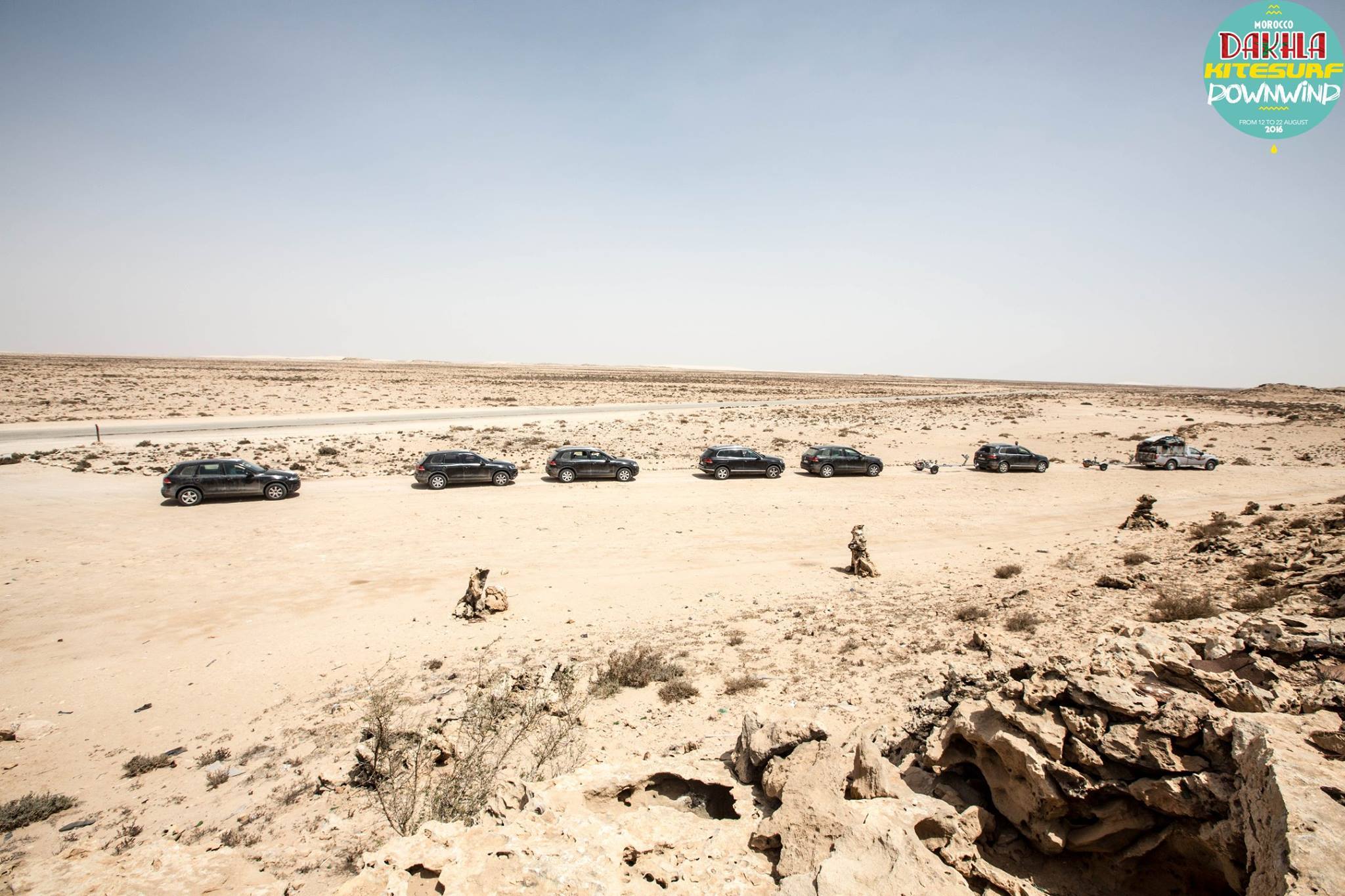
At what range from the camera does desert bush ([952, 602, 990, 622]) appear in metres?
11.5

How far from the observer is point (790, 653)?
10.5 meters

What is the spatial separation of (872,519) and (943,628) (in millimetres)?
10503

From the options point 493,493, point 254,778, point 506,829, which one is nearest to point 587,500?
point 493,493

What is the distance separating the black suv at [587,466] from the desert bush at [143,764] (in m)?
19.4

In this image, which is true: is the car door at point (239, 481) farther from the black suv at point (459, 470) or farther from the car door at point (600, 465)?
the car door at point (600, 465)

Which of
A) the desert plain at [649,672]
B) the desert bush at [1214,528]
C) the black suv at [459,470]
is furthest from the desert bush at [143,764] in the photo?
the desert bush at [1214,528]

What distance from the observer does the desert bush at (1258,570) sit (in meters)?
11.7

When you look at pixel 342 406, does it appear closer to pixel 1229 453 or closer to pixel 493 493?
pixel 493 493

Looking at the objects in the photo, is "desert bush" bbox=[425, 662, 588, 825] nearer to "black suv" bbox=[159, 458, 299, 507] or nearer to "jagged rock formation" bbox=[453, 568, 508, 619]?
"jagged rock formation" bbox=[453, 568, 508, 619]

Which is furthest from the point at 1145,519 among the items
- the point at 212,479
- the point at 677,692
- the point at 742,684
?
the point at 212,479

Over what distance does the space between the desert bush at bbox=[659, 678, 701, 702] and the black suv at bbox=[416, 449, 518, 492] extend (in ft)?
61.9

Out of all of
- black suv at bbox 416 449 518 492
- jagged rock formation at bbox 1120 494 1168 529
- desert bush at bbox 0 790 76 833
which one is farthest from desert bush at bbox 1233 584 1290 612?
black suv at bbox 416 449 518 492

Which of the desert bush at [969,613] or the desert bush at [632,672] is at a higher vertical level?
the desert bush at [969,613]

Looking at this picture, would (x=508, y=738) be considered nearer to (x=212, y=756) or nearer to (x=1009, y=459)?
(x=212, y=756)
